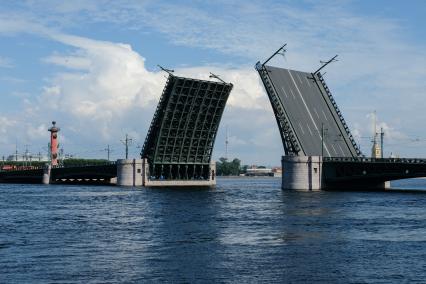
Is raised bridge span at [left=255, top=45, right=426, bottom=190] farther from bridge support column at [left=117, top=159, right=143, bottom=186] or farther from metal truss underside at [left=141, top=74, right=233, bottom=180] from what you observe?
bridge support column at [left=117, top=159, right=143, bottom=186]

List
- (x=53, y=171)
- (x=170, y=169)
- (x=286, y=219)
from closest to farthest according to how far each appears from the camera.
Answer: (x=286, y=219), (x=170, y=169), (x=53, y=171)

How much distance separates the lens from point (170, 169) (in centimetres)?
10044

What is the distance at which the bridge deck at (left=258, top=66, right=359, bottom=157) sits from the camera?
8231 centimetres

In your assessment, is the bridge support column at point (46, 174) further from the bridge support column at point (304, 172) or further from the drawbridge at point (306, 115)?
the drawbridge at point (306, 115)

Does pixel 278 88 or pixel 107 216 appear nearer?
pixel 107 216

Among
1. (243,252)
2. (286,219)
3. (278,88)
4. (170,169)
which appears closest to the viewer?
(243,252)

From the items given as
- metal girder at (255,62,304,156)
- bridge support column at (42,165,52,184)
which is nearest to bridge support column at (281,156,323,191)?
metal girder at (255,62,304,156)

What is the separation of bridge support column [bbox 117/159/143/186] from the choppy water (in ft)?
144

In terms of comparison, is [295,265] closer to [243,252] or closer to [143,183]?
[243,252]

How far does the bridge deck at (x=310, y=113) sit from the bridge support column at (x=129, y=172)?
980 inches

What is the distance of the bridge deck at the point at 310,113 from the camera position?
8231 centimetres

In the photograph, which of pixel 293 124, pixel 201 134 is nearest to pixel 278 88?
pixel 293 124

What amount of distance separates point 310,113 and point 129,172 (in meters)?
29.1

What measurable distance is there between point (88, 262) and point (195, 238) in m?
8.99
